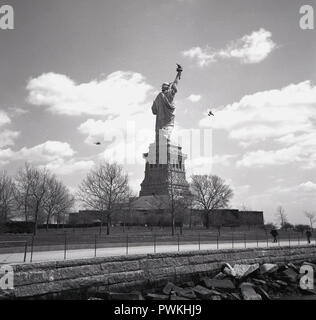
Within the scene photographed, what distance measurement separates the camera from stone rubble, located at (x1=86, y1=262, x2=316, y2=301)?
16203 mm

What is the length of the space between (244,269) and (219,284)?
3016 mm

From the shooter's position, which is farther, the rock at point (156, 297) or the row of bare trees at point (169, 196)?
the row of bare trees at point (169, 196)

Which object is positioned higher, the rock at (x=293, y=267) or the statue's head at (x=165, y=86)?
the statue's head at (x=165, y=86)

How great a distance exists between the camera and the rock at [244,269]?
20000mm

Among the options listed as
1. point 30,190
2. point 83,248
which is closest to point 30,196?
point 30,190

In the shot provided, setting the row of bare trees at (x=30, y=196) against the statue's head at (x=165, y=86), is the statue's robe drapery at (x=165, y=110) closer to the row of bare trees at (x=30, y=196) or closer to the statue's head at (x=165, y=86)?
the statue's head at (x=165, y=86)

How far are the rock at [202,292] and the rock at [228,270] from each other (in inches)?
121

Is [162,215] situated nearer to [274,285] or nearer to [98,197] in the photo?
[98,197]

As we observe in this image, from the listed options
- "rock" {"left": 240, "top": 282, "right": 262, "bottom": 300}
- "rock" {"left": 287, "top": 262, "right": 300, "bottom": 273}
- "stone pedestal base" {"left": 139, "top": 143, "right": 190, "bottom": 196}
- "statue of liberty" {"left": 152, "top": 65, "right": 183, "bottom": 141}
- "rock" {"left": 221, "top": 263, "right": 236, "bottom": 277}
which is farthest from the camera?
"statue of liberty" {"left": 152, "top": 65, "right": 183, "bottom": 141}

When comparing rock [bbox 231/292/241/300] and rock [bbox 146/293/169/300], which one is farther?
rock [bbox 231/292/241/300]

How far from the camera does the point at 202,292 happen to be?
1673 cm

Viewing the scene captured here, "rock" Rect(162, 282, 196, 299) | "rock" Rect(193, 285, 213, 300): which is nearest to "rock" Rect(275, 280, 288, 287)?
"rock" Rect(193, 285, 213, 300)

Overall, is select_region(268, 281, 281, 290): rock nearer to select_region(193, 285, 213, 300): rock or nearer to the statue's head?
select_region(193, 285, 213, 300): rock

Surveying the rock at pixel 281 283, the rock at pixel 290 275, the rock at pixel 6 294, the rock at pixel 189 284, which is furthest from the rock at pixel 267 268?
the rock at pixel 6 294
